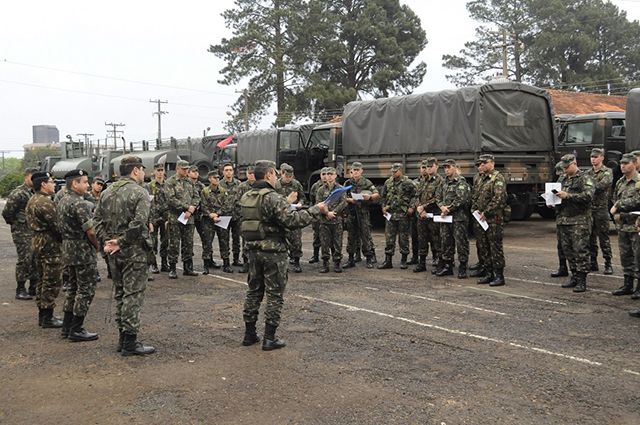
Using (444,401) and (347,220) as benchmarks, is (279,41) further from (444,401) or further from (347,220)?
(444,401)

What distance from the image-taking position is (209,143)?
94.1 feet

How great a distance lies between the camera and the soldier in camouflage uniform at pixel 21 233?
8.26 metres

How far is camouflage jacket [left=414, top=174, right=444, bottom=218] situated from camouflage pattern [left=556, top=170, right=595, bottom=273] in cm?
205

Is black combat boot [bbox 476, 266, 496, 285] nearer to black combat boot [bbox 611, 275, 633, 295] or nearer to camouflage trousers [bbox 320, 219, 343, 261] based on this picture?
black combat boot [bbox 611, 275, 633, 295]

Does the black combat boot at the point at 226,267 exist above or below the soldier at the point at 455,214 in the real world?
below

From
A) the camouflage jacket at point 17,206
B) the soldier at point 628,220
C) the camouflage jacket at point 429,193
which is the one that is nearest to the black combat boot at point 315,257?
the camouflage jacket at point 429,193

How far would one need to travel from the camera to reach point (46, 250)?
6.70m

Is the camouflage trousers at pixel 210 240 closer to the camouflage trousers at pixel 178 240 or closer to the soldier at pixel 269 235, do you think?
the camouflage trousers at pixel 178 240

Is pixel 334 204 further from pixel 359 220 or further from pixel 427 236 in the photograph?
pixel 427 236

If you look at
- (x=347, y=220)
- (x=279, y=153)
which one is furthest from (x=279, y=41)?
(x=347, y=220)

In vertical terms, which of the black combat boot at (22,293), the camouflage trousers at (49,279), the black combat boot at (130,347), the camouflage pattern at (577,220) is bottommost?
the black combat boot at (130,347)

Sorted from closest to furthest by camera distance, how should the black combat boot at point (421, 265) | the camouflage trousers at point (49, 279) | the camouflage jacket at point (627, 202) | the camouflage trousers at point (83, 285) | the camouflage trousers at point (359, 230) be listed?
the camouflage trousers at point (83, 285)
the camouflage trousers at point (49, 279)
the camouflage jacket at point (627, 202)
the black combat boot at point (421, 265)
the camouflage trousers at point (359, 230)

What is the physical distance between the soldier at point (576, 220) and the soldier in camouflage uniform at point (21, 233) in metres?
7.14

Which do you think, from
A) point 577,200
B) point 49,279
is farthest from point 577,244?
point 49,279
